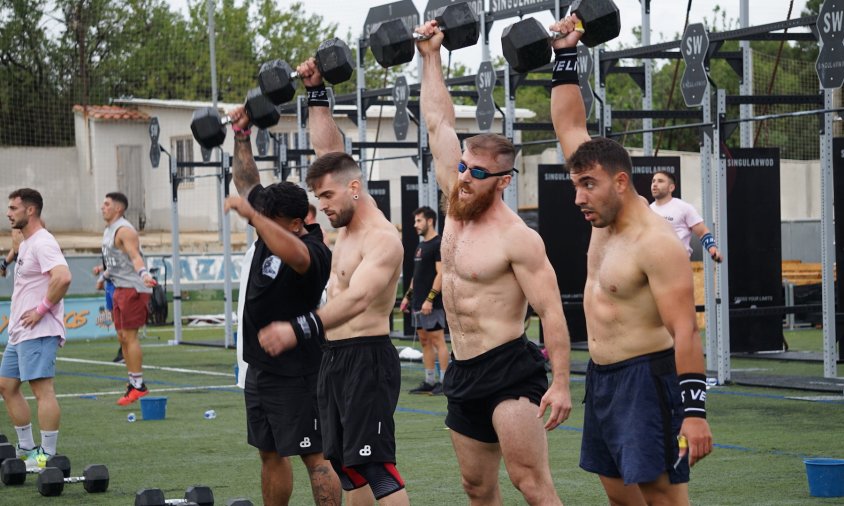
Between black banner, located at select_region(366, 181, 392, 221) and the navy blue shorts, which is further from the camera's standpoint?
black banner, located at select_region(366, 181, 392, 221)

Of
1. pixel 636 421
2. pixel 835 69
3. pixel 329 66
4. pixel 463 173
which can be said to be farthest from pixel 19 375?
pixel 835 69

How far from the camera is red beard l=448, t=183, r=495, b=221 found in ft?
17.6

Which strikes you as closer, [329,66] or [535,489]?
[535,489]

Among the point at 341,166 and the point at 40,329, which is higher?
the point at 341,166

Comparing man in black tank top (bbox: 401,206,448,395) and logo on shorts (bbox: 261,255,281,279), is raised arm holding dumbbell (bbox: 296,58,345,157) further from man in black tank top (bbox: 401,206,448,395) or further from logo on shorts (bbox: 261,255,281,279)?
man in black tank top (bbox: 401,206,448,395)

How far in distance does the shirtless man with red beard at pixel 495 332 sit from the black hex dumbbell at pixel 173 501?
1.65 metres

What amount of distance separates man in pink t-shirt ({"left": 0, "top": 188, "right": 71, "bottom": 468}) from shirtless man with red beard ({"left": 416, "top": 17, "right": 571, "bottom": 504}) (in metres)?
4.00

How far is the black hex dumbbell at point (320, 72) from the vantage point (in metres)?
6.35

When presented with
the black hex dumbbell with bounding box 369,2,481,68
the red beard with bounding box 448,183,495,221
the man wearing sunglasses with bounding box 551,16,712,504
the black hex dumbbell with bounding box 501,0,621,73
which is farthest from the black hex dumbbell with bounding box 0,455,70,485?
the man wearing sunglasses with bounding box 551,16,712,504

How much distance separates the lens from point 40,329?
860cm

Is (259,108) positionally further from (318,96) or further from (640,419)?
(640,419)

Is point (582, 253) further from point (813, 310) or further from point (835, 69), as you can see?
point (835, 69)

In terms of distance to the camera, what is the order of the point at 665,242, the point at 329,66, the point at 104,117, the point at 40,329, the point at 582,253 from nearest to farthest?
the point at 665,242, the point at 329,66, the point at 40,329, the point at 582,253, the point at 104,117

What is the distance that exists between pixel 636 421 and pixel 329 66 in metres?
2.58
